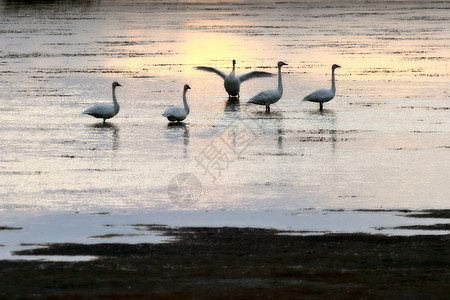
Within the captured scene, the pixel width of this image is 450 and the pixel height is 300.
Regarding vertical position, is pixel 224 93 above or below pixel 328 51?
below

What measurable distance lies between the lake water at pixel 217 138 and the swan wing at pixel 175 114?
0.39 meters

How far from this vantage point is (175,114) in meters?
19.9

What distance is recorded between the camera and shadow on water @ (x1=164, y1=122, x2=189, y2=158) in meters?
17.8

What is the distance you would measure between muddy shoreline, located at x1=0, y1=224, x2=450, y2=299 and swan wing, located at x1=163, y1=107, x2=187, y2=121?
9.28 m

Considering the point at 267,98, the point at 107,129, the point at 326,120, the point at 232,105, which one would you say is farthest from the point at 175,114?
the point at 232,105

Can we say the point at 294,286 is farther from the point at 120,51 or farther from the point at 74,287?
the point at 120,51

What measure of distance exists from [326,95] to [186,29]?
34837 millimetres

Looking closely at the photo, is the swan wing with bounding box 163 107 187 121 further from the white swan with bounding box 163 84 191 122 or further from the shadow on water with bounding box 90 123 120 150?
the shadow on water with bounding box 90 123 120 150

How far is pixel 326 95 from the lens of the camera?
2217 cm

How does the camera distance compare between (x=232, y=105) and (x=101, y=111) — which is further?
(x=232, y=105)

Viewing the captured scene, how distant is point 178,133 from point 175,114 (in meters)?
1.21

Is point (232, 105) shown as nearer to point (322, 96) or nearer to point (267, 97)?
point (267, 97)

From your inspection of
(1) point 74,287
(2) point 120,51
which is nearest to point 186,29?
(2) point 120,51

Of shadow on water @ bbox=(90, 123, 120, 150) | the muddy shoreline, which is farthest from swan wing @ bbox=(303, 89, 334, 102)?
the muddy shoreline
